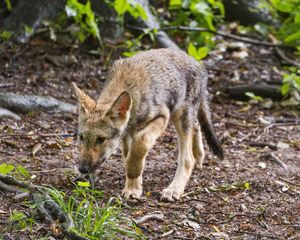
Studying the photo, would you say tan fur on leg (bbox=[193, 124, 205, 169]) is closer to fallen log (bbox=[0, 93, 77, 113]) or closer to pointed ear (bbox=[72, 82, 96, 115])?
pointed ear (bbox=[72, 82, 96, 115])

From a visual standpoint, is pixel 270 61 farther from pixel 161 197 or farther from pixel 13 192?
pixel 13 192

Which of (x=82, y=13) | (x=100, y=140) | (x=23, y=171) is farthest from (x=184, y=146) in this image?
(x=82, y=13)

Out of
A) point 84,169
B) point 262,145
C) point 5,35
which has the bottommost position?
point 262,145

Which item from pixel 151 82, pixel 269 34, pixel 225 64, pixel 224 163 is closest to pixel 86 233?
pixel 151 82

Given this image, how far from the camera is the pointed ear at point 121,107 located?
5.37 meters

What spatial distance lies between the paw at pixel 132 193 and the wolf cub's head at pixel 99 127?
337 mm

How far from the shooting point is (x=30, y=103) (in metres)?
7.88

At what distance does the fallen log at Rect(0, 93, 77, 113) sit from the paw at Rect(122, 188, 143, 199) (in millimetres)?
2671

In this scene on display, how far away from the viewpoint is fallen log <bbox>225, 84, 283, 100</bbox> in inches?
370

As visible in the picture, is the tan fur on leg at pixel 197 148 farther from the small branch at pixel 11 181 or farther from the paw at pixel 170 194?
the small branch at pixel 11 181

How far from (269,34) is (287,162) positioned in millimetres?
4711

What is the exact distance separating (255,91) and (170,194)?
417 centimetres

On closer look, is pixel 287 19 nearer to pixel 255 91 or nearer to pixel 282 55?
pixel 282 55

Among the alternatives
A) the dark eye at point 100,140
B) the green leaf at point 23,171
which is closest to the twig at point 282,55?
the dark eye at point 100,140
